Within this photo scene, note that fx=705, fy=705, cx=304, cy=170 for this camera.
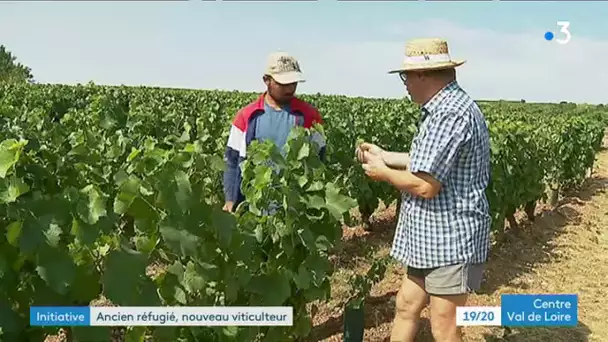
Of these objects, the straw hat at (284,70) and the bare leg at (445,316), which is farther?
the straw hat at (284,70)

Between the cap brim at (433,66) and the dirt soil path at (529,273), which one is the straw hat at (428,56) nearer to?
the cap brim at (433,66)

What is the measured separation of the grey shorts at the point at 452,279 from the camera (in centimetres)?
316

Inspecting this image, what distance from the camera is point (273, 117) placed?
13.0ft

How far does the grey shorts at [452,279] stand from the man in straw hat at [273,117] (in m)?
1.05

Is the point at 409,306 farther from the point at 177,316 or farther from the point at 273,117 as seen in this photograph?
the point at 273,117

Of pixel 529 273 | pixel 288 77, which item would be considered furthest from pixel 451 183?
pixel 529 273

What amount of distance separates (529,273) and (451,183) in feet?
14.2

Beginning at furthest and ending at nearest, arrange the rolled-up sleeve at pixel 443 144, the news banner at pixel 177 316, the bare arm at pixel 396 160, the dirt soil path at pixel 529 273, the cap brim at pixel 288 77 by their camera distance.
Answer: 1. the dirt soil path at pixel 529 273
2. the cap brim at pixel 288 77
3. the bare arm at pixel 396 160
4. the rolled-up sleeve at pixel 443 144
5. the news banner at pixel 177 316

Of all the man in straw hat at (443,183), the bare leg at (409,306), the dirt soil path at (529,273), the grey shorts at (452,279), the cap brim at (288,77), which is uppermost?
the cap brim at (288,77)

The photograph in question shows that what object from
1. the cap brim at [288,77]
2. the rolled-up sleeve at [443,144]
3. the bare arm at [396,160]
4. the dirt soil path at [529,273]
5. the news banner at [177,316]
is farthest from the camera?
the dirt soil path at [529,273]

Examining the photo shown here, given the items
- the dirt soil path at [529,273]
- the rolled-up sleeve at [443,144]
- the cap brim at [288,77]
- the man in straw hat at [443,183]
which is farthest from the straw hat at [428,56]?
the dirt soil path at [529,273]

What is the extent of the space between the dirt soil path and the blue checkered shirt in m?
1.73

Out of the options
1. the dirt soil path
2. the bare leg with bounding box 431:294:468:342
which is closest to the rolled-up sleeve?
the bare leg with bounding box 431:294:468:342

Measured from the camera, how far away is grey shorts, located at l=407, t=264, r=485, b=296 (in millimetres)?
3162
